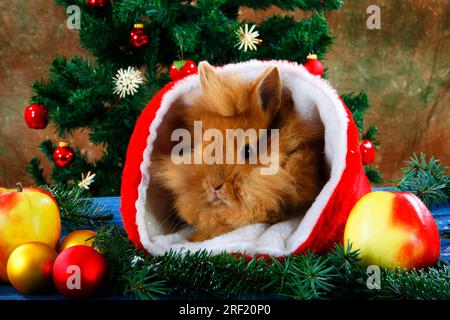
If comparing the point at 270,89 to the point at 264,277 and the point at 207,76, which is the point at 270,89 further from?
the point at 264,277

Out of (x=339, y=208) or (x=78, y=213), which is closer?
(x=339, y=208)

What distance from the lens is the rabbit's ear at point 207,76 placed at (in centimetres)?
81

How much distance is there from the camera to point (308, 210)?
0.78m

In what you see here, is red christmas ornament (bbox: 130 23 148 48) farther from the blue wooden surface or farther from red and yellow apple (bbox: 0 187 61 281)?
red and yellow apple (bbox: 0 187 61 281)

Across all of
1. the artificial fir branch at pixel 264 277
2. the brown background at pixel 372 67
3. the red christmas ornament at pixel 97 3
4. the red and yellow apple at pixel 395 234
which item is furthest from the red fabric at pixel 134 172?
the brown background at pixel 372 67

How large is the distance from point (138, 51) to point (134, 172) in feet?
2.39

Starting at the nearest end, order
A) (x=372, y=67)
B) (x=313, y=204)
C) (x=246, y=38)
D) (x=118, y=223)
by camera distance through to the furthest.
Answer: (x=313, y=204) < (x=118, y=223) < (x=246, y=38) < (x=372, y=67)

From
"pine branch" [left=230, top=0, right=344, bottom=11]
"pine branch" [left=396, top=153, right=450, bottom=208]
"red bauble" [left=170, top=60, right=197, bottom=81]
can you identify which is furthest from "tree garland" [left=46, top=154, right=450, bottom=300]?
"pine branch" [left=230, top=0, right=344, bottom=11]

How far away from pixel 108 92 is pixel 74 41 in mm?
833

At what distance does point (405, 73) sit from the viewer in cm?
229

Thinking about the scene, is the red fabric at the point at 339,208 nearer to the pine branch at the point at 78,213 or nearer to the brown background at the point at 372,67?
the pine branch at the point at 78,213

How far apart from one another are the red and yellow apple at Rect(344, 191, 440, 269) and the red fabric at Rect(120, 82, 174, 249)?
0.33 meters

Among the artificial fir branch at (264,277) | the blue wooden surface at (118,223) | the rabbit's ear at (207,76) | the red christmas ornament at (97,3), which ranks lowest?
the blue wooden surface at (118,223)

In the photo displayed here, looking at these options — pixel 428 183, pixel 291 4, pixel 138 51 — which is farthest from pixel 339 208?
pixel 138 51
